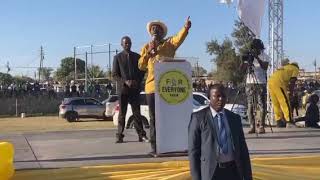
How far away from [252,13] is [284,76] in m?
2.51

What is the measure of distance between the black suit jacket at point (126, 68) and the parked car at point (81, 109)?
89.9 feet

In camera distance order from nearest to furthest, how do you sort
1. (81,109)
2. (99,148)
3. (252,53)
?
(99,148), (252,53), (81,109)

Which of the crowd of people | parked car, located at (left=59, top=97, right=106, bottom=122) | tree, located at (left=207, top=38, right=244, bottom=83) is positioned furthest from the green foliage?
parked car, located at (left=59, top=97, right=106, bottom=122)

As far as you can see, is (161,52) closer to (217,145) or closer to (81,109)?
(217,145)

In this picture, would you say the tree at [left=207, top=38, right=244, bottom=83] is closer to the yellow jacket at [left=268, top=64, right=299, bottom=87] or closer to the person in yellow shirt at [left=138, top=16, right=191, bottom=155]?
the yellow jacket at [left=268, top=64, right=299, bottom=87]

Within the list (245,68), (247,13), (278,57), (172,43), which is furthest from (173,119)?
(278,57)

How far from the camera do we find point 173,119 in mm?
8453

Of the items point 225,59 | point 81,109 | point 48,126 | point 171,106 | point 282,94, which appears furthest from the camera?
point 225,59

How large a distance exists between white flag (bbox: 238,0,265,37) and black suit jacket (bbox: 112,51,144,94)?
3.86 meters

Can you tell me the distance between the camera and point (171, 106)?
8445mm

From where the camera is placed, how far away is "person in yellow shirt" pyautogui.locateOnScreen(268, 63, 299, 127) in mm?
14633

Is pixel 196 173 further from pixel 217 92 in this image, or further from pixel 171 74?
pixel 171 74

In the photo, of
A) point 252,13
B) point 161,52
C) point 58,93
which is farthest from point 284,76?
point 58,93

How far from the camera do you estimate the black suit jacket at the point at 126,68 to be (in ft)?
32.1
